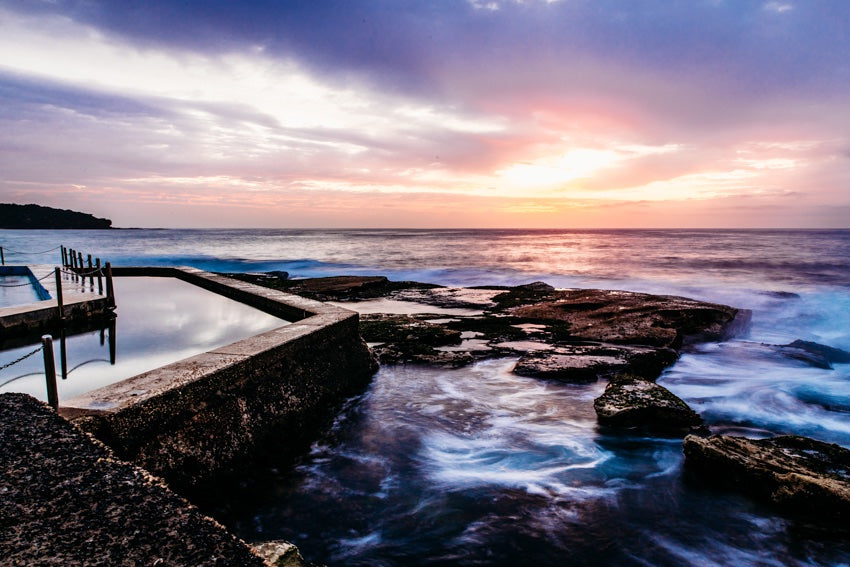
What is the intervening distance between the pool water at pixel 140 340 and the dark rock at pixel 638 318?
6017 mm

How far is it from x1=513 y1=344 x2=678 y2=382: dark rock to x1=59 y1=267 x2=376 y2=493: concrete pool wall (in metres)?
2.73

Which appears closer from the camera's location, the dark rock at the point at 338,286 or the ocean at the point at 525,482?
the ocean at the point at 525,482

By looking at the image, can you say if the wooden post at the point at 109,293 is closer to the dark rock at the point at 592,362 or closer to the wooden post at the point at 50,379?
the wooden post at the point at 50,379

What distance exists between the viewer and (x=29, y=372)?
18.0 ft

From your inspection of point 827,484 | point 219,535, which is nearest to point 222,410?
point 219,535

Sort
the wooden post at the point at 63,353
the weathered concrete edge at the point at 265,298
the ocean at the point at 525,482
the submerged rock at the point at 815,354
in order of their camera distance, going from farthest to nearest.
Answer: the submerged rock at the point at 815,354 → the weathered concrete edge at the point at 265,298 → the wooden post at the point at 63,353 → the ocean at the point at 525,482

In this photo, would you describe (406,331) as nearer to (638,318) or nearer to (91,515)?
(638,318)

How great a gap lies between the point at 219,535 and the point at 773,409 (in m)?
7.20

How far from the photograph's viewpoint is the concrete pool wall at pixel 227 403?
3.26 meters

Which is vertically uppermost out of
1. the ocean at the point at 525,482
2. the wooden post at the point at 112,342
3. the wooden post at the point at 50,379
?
the wooden post at the point at 50,379

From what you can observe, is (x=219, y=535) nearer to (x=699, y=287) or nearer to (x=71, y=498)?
(x=71, y=498)

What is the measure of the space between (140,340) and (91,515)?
5.71 metres

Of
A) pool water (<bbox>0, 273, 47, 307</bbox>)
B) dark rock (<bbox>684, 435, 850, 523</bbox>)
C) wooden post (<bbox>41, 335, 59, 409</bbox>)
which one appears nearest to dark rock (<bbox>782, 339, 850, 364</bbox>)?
dark rock (<bbox>684, 435, 850, 523</bbox>)

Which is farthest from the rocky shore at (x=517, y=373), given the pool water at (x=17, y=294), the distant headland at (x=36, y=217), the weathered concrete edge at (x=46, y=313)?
the distant headland at (x=36, y=217)
